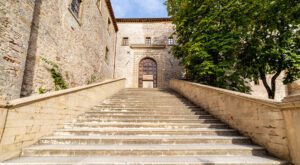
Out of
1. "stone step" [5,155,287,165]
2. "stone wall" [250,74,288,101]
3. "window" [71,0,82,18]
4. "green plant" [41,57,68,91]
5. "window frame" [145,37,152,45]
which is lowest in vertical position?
"stone step" [5,155,287,165]

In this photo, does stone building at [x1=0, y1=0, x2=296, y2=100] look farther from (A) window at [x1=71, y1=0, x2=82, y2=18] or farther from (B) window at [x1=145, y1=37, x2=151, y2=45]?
(B) window at [x1=145, y1=37, x2=151, y2=45]

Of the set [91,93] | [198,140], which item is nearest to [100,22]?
[91,93]

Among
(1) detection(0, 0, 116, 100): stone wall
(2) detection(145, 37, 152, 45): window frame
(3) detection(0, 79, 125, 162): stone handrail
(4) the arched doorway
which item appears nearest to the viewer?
(3) detection(0, 79, 125, 162): stone handrail

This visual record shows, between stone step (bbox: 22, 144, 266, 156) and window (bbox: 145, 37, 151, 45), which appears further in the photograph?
window (bbox: 145, 37, 151, 45)

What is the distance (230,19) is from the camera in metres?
8.27

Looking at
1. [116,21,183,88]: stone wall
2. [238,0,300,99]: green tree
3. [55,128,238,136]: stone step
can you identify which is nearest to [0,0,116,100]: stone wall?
[55,128,238,136]: stone step

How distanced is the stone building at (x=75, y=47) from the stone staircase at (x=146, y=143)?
4.71ft

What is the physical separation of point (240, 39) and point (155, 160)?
328 inches

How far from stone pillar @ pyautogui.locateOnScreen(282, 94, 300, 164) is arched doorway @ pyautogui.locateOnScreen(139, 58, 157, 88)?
13.1 m

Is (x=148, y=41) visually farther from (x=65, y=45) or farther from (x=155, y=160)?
(x=155, y=160)

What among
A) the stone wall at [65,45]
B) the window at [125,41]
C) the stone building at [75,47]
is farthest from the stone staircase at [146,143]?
the window at [125,41]

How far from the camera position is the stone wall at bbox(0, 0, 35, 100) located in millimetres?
3873

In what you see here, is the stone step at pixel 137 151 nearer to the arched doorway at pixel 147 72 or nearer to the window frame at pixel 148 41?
the arched doorway at pixel 147 72

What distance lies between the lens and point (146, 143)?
→ 347 cm
